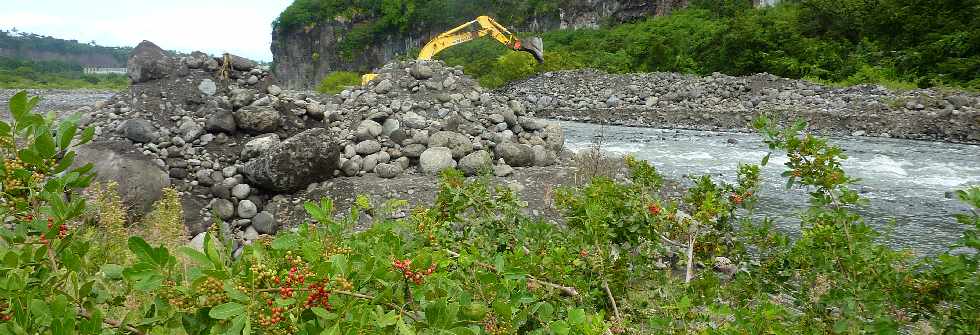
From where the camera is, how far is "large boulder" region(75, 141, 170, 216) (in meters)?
7.67

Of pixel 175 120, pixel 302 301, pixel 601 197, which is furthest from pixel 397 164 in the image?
pixel 302 301

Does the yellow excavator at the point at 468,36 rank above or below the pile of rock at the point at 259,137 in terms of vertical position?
above

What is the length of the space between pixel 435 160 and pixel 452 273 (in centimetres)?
799

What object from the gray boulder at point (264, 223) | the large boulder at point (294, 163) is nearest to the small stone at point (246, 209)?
the gray boulder at point (264, 223)

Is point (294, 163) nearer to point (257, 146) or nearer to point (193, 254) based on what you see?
point (257, 146)

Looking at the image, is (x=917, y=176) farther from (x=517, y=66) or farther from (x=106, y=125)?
(x=517, y=66)

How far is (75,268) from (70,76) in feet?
288

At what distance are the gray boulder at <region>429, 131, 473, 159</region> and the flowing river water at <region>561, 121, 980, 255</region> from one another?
13.2 feet

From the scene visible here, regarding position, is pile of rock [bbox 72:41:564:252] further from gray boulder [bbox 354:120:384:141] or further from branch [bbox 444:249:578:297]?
branch [bbox 444:249:578:297]

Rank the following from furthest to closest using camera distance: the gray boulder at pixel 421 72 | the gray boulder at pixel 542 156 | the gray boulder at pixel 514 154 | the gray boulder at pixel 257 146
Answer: the gray boulder at pixel 421 72 → the gray boulder at pixel 542 156 → the gray boulder at pixel 514 154 → the gray boulder at pixel 257 146

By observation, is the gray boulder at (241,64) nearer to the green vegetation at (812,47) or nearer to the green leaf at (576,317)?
the green leaf at (576,317)

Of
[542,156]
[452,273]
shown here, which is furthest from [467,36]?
[452,273]

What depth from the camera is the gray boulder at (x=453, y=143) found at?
1016cm

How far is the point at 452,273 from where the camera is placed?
5.80 feet
